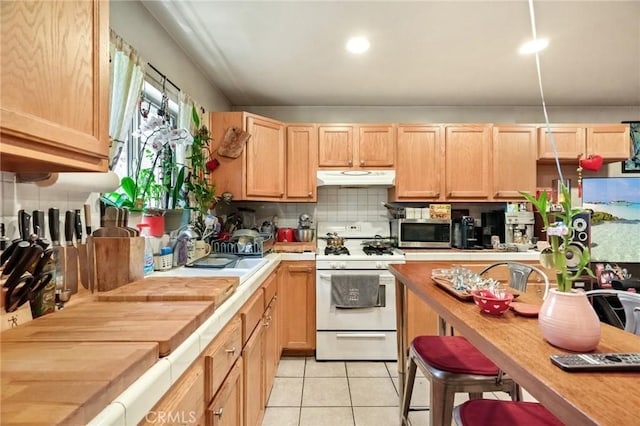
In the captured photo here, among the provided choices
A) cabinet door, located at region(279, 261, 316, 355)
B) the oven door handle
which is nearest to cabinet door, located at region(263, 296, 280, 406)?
cabinet door, located at region(279, 261, 316, 355)

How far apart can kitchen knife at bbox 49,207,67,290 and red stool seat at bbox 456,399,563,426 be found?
1.38 meters

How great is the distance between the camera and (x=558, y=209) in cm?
316

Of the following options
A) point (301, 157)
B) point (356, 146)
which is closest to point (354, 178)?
point (356, 146)

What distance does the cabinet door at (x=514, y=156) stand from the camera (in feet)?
10.4

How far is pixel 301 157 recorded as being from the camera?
3182 mm

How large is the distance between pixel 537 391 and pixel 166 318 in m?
0.91

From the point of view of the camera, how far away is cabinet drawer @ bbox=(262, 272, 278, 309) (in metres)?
1.99

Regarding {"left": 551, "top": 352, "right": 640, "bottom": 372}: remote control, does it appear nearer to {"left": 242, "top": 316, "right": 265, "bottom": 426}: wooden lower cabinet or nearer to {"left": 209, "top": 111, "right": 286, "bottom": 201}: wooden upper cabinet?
{"left": 242, "top": 316, "right": 265, "bottom": 426}: wooden lower cabinet

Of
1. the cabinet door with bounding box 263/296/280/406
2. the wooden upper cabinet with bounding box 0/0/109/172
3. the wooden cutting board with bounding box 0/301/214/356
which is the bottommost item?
the cabinet door with bounding box 263/296/280/406

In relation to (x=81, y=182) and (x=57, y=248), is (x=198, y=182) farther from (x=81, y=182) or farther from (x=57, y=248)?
(x=57, y=248)

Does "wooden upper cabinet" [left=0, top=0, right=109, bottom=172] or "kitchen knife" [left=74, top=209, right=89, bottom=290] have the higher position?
"wooden upper cabinet" [left=0, top=0, right=109, bottom=172]

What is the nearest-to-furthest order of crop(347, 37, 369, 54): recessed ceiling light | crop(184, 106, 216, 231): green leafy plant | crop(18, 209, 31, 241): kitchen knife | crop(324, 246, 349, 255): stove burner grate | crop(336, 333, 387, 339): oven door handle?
crop(18, 209, 31, 241): kitchen knife → crop(347, 37, 369, 54): recessed ceiling light → crop(184, 106, 216, 231): green leafy plant → crop(336, 333, 387, 339): oven door handle → crop(324, 246, 349, 255): stove burner grate

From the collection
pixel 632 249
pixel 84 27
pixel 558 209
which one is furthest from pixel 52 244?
pixel 632 249

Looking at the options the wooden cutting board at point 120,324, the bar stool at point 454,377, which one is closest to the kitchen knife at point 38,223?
the wooden cutting board at point 120,324
